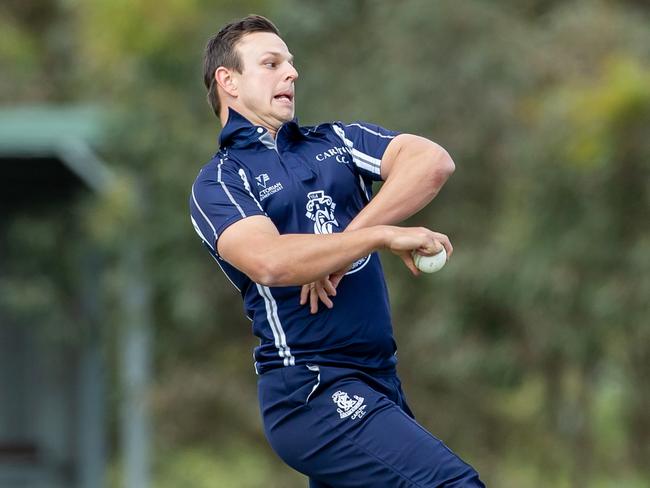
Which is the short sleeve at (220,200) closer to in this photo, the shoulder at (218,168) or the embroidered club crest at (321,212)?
the shoulder at (218,168)

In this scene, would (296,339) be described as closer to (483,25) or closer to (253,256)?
A: (253,256)

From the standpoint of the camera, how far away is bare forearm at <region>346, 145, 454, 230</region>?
389 cm

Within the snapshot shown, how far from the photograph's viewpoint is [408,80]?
1105 cm

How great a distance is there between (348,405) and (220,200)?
66cm

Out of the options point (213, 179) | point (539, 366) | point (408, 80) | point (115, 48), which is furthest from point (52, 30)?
point (213, 179)

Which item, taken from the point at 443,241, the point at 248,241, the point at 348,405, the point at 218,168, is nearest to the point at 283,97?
the point at 218,168

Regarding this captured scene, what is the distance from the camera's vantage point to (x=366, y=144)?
415 centimetres

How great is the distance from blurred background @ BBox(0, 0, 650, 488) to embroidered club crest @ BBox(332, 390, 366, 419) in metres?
6.28

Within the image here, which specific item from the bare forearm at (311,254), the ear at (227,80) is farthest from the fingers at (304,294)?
the ear at (227,80)

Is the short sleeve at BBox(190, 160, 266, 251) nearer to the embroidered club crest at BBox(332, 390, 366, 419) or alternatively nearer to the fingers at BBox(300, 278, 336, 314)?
the fingers at BBox(300, 278, 336, 314)

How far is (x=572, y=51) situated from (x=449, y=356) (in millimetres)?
2491

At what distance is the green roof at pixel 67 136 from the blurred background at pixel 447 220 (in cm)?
2

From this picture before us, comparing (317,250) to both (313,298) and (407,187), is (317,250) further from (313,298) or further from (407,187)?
(407,187)

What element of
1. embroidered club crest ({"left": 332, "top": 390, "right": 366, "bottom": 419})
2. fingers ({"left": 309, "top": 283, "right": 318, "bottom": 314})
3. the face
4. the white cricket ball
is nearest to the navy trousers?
embroidered club crest ({"left": 332, "top": 390, "right": 366, "bottom": 419})
